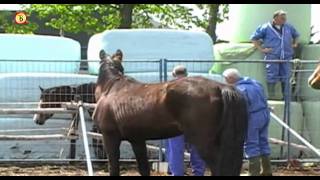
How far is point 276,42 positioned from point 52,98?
3922mm

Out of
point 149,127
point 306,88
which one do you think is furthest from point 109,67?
point 306,88

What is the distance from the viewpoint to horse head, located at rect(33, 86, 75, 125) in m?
10.7

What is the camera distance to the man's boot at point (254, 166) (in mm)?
8760

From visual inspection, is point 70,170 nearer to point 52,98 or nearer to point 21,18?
point 52,98

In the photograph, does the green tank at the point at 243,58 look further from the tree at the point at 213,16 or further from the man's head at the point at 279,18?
the tree at the point at 213,16

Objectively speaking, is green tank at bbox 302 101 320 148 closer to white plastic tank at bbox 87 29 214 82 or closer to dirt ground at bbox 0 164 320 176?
dirt ground at bbox 0 164 320 176

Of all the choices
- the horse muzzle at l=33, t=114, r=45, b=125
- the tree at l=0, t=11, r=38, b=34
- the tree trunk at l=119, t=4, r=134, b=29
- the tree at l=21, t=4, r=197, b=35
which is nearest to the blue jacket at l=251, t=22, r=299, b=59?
the horse muzzle at l=33, t=114, r=45, b=125

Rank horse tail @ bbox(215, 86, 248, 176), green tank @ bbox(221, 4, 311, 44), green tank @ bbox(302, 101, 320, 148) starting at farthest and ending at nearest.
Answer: green tank @ bbox(221, 4, 311, 44) → green tank @ bbox(302, 101, 320, 148) → horse tail @ bbox(215, 86, 248, 176)

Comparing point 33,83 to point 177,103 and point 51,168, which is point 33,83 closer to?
point 51,168

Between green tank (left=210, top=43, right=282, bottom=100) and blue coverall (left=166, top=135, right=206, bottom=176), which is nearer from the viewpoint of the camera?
blue coverall (left=166, top=135, right=206, bottom=176)

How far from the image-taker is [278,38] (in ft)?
37.1

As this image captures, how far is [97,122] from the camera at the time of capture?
27.4ft

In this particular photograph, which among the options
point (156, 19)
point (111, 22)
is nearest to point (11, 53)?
point (111, 22)

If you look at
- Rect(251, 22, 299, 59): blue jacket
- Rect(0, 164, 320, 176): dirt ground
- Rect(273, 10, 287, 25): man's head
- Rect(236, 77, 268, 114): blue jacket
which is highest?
Rect(273, 10, 287, 25): man's head
